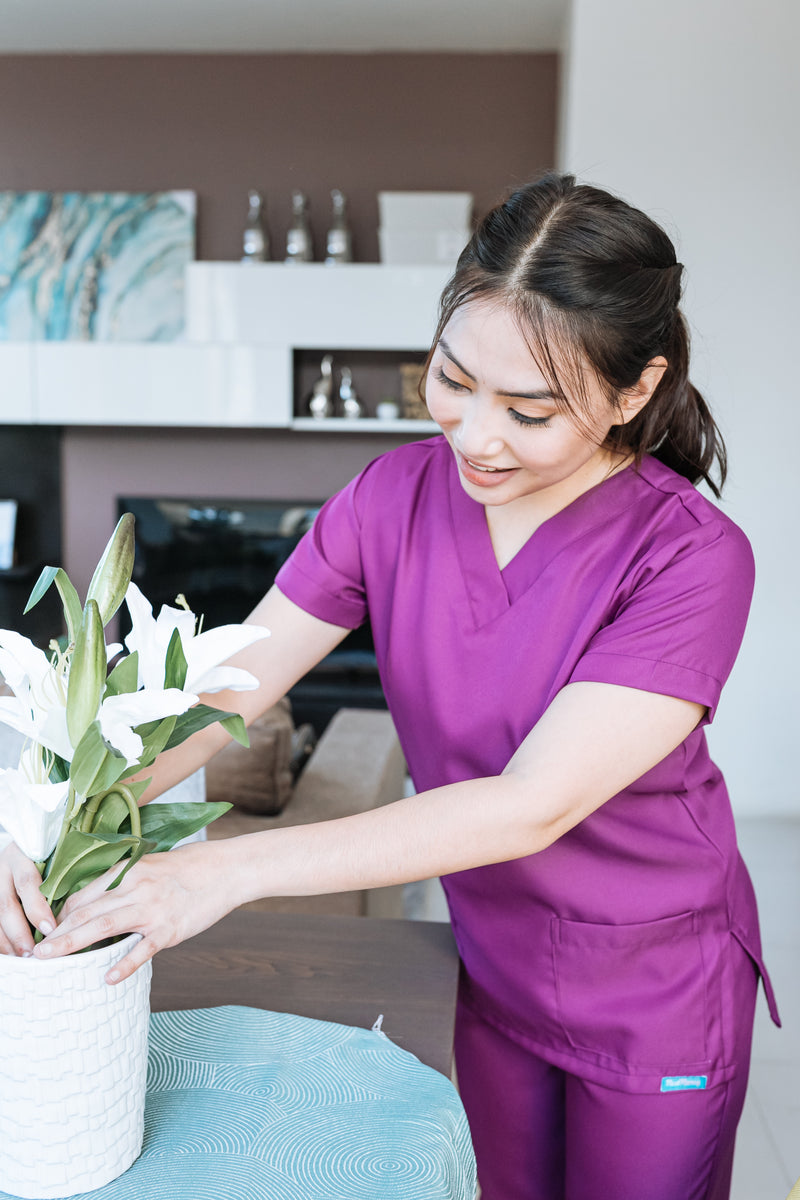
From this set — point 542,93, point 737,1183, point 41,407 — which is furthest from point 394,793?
point 542,93

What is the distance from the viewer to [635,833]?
923 mm

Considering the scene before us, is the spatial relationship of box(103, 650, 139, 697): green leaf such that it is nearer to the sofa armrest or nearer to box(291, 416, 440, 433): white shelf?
the sofa armrest

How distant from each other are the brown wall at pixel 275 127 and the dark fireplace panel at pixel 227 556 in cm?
107

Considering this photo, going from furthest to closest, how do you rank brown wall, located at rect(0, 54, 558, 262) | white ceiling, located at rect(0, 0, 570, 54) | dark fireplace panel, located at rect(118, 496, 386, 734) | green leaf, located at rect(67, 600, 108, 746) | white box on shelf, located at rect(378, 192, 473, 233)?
dark fireplace panel, located at rect(118, 496, 386, 734) → brown wall, located at rect(0, 54, 558, 262) → white box on shelf, located at rect(378, 192, 473, 233) → white ceiling, located at rect(0, 0, 570, 54) → green leaf, located at rect(67, 600, 108, 746)

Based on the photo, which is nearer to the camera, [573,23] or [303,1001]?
[303,1001]

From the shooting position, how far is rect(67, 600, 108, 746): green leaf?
1.89ft

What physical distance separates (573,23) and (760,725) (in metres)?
2.44

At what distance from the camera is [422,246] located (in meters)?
4.02

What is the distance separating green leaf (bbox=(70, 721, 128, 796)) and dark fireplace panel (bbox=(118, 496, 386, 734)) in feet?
12.0

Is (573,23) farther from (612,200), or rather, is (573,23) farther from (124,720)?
(124,720)

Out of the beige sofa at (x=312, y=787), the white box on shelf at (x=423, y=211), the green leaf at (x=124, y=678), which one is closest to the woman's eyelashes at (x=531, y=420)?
the green leaf at (x=124, y=678)

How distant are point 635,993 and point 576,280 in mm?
618

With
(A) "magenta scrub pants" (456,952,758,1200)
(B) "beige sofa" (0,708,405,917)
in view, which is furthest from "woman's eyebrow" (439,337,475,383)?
(B) "beige sofa" (0,708,405,917)

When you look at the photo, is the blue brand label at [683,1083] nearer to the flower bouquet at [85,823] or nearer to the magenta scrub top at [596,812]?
the magenta scrub top at [596,812]
